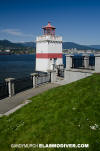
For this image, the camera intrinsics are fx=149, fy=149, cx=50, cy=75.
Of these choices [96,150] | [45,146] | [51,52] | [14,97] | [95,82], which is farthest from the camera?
[51,52]

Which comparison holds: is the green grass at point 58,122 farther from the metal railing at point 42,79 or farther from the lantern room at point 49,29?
the lantern room at point 49,29

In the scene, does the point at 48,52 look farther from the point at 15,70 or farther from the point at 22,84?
the point at 15,70

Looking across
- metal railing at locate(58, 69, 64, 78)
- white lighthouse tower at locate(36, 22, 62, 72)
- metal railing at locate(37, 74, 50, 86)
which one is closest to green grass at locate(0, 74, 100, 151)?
metal railing at locate(37, 74, 50, 86)

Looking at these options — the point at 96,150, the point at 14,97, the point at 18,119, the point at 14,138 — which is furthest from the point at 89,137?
the point at 14,97

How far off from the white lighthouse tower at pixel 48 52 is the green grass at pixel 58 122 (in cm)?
1375

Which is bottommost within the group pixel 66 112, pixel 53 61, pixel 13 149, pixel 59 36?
pixel 13 149

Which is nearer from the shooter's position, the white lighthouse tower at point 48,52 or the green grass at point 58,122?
the green grass at point 58,122

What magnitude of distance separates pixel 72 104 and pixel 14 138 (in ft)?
12.9

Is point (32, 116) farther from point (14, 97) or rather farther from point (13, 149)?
point (14, 97)

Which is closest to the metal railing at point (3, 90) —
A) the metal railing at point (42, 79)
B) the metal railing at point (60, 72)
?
the metal railing at point (42, 79)

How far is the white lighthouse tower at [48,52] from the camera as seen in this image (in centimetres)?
2400

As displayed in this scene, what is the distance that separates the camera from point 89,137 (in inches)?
260

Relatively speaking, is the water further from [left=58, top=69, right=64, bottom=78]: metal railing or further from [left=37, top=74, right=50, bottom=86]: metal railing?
[left=37, top=74, right=50, bottom=86]: metal railing

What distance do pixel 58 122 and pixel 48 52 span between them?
17108mm
